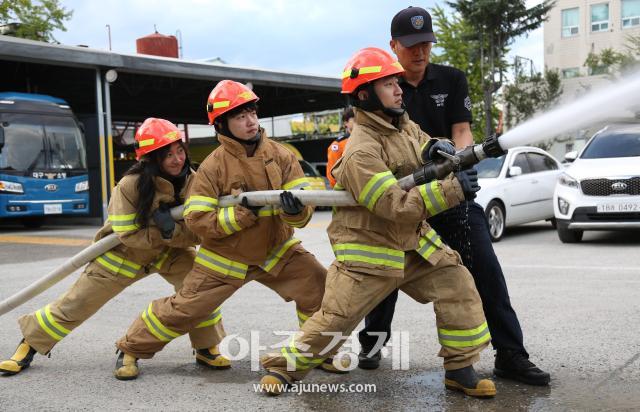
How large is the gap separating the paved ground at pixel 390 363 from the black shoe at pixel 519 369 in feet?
0.17

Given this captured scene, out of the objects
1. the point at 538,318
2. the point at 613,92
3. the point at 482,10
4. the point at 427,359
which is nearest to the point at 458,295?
the point at 427,359

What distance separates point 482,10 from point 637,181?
24848 mm

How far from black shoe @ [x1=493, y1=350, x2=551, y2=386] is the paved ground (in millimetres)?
53

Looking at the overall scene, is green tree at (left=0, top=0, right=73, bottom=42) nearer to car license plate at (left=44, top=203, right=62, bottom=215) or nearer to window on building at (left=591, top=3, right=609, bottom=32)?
car license plate at (left=44, top=203, right=62, bottom=215)

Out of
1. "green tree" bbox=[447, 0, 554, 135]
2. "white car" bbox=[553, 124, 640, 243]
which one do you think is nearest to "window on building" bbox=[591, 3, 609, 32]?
"green tree" bbox=[447, 0, 554, 135]

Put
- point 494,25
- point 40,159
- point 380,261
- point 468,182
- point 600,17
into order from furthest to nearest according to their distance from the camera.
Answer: point 600,17
point 494,25
point 40,159
point 380,261
point 468,182

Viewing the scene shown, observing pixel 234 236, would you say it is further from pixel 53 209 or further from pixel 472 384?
pixel 53 209

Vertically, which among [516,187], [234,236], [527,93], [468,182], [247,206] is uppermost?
[527,93]

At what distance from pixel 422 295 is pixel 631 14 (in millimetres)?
42675

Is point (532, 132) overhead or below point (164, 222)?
overhead

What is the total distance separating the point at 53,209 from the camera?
16062 mm

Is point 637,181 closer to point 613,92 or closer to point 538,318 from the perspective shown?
point 538,318

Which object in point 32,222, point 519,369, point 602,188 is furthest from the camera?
point 32,222

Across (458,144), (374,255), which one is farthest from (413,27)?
(374,255)
